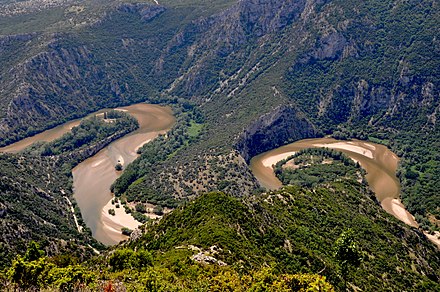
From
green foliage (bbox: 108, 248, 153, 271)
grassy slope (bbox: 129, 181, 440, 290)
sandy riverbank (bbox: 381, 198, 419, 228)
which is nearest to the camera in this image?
green foliage (bbox: 108, 248, 153, 271)

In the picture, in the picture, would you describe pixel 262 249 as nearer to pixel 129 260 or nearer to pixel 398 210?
pixel 129 260

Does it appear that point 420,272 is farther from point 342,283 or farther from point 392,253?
point 342,283

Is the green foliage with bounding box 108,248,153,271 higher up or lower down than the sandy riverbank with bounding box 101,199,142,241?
higher up

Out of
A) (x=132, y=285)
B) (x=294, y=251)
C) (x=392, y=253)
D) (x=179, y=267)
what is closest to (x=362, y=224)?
(x=392, y=253)

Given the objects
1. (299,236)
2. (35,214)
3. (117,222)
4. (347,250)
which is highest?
(347,250)

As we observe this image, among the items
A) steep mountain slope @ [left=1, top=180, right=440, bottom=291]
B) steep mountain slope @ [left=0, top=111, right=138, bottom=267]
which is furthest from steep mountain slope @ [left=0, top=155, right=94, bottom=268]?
steep mountain slope @ [left=1, top=180, right=440, bottom=291]

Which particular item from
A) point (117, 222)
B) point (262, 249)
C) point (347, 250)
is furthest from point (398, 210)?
point (347, 250)

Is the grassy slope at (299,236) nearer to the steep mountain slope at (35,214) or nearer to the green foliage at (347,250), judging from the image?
the green foliage at (347,250)

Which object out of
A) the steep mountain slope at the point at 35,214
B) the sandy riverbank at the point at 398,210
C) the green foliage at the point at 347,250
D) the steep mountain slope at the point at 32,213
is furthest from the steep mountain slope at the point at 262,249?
the sandy riverbank at the point at 398,210

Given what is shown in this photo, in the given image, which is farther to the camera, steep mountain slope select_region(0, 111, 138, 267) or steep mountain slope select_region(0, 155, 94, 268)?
steep mountain slope select_region(0, 111, 138, 267)

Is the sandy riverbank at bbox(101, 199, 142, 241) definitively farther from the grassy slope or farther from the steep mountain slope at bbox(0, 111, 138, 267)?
the grassy slope

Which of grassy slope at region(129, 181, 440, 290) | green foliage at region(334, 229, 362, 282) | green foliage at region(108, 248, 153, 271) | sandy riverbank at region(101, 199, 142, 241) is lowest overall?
sandy riverbank at region(101, 199, 142, 241)
